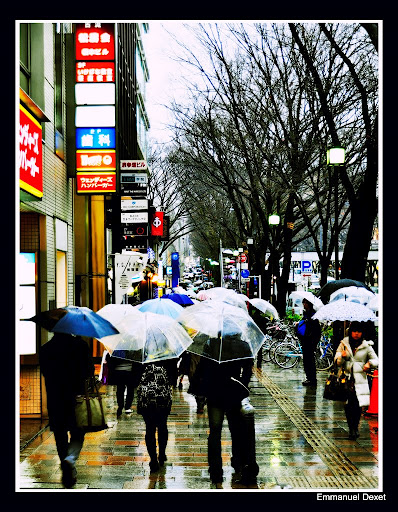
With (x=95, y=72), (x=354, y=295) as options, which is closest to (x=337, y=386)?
(x=354, y=295)

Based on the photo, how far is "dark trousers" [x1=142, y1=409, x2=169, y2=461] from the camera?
24.1 ft

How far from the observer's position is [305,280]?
33.6m

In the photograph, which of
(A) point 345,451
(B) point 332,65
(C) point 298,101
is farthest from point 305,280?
(A) point 345,451

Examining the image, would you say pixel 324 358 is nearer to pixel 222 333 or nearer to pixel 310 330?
pixel 310 330

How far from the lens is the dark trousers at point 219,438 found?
6910mm

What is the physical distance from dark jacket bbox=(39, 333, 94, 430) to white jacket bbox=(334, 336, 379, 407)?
4185 millimetres

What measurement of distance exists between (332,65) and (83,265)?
30.0 ft

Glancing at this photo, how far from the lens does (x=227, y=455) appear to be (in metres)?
8.45

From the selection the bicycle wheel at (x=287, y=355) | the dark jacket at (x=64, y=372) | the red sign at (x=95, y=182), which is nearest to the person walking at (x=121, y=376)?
the dark jacket at (x=64, y=372)

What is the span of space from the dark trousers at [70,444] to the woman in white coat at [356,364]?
419cm

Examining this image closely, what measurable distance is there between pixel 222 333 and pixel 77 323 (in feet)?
5.33

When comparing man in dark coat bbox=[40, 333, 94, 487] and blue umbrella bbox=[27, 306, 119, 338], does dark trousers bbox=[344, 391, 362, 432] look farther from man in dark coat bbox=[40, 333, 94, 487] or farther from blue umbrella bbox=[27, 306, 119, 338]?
man in dark coat bbox=[40, 333, 94, 487]

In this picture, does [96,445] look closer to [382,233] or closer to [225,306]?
[225,306]

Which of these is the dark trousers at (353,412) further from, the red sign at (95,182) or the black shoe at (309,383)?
the red sign at (95,182)
